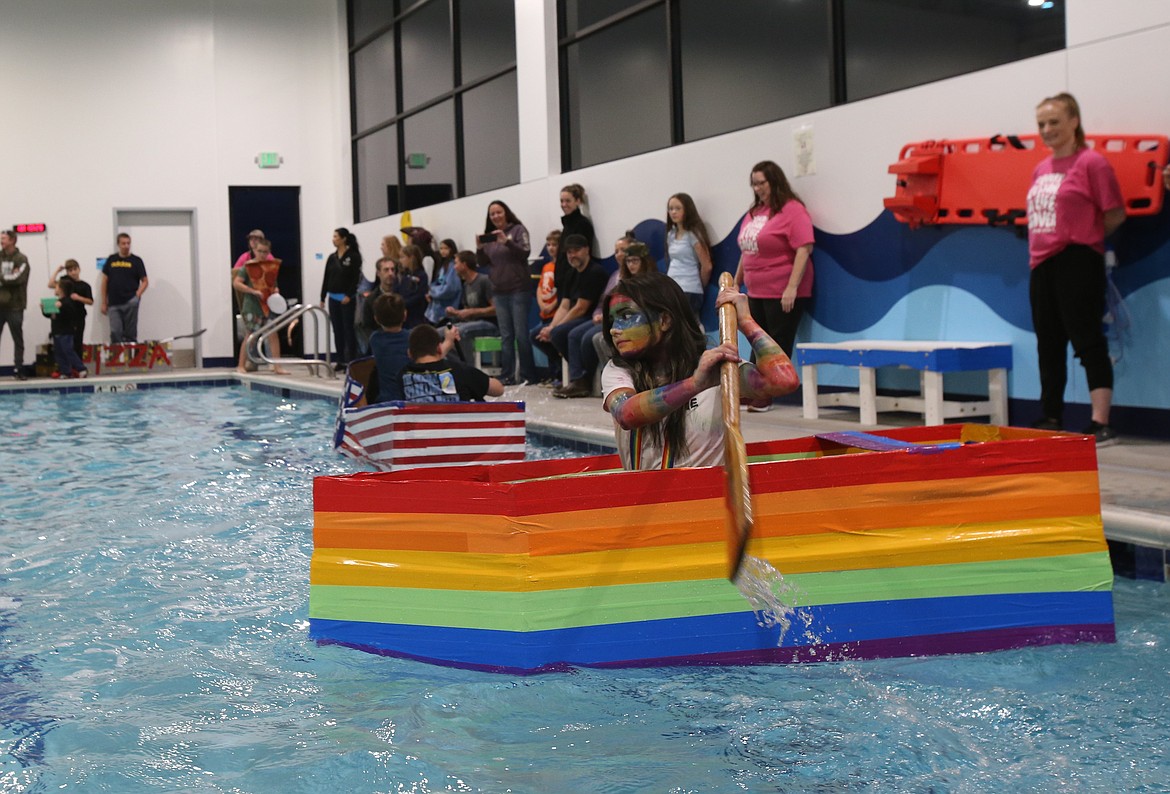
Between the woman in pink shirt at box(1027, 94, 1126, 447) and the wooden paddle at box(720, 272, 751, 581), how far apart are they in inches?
140

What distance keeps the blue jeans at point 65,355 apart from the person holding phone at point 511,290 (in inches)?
262

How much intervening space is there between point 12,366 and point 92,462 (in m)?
10.0

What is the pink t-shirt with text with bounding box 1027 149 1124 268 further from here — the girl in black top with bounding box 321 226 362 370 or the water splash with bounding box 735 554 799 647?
the girl in black top with bounding box 321 226 362 370

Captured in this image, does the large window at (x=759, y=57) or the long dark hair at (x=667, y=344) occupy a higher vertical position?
the large window at (x=759, y=57)

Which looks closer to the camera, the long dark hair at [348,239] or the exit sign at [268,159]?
the long dark hair at [348,239]

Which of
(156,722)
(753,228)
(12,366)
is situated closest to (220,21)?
(12,366)

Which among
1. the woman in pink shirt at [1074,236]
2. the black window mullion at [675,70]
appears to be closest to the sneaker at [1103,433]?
the woman in pink shirt at [1074,236]

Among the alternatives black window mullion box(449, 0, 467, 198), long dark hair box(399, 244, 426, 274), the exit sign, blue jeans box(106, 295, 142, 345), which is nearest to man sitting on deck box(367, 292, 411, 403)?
long dark hair box(399, 244, 426, 274)

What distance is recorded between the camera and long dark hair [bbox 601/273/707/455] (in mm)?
3492

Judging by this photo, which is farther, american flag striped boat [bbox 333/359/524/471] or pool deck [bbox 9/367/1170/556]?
american flag striped boat [bbox 333/359/524/471]

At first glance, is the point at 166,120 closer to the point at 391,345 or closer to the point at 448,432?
the point at 391,345

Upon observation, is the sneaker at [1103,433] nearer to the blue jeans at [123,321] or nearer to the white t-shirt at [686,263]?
the white t-shirt at [686,263]

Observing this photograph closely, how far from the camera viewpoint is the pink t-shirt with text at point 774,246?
846cm

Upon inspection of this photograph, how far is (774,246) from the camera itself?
8.56m
